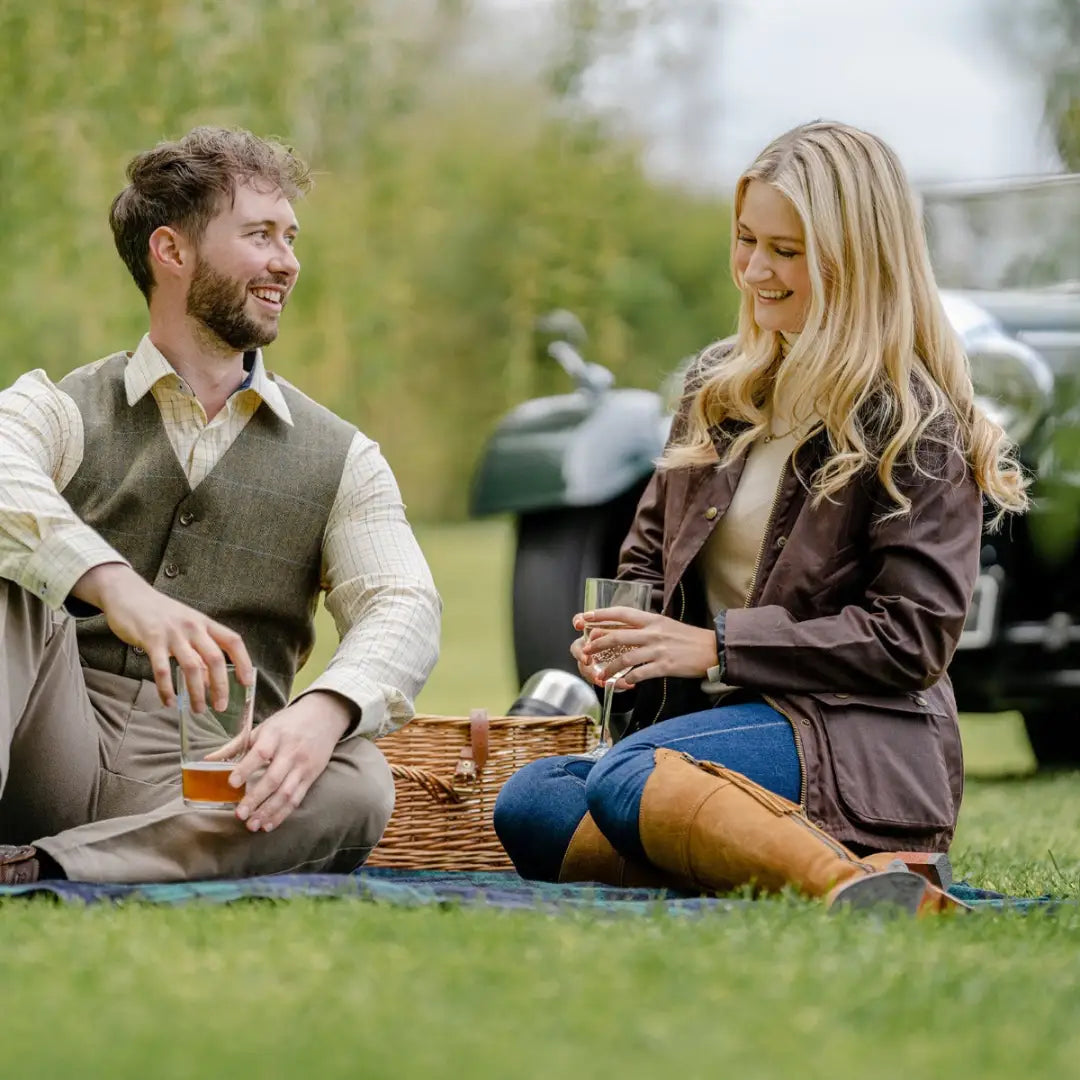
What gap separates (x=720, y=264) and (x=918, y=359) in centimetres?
1368

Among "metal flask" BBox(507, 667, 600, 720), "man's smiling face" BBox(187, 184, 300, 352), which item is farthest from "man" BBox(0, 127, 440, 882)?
"metal flask" BBox(507, 667, 600, 720)

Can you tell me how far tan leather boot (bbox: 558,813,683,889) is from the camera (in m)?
2.66

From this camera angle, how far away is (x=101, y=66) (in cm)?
573

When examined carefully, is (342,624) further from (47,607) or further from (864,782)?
(864,782)

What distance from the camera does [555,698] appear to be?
3.60 m

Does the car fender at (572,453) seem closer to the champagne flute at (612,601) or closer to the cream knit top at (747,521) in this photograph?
the cream knit top at (747,521)

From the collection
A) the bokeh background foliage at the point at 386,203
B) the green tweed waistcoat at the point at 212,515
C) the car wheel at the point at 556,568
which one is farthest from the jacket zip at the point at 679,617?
the car wheel at the point at 556,568

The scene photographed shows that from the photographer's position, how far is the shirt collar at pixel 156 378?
2797 mm

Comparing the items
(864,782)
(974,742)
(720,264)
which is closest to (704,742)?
(864,782)

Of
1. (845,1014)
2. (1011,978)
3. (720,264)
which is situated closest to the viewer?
(845,1014)

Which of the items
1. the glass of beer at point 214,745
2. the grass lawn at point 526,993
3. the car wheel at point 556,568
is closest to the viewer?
the grass lawn at point 526,993

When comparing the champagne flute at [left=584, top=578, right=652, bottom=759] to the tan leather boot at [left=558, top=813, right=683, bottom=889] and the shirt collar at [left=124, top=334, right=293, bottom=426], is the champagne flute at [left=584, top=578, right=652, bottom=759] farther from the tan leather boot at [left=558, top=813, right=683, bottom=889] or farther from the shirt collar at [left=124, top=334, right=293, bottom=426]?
the shirt collar at [left=124, top=334, right=293, bottom=426]

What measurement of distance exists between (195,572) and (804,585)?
0.91 metres

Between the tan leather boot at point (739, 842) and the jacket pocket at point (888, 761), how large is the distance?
0.13 m
